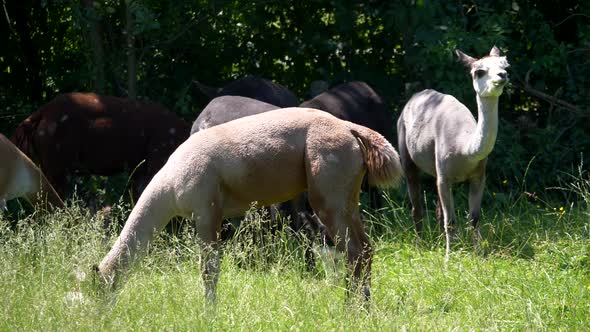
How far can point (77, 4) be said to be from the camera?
37.3 ft

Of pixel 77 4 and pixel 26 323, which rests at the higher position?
pixel 77 4

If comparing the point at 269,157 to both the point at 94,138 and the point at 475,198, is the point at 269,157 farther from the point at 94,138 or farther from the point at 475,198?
the point at 94,138

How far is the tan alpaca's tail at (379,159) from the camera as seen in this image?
6.94 meters

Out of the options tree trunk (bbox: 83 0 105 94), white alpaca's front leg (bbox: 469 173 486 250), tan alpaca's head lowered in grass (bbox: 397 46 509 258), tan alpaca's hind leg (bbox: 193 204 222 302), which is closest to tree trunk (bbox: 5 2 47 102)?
tree trunk (bbox: 83 0 105 94)

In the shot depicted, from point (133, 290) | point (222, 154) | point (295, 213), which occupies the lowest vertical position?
point (295, 213)

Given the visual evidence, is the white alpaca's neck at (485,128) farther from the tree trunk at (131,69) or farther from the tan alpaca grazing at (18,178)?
the tree trunk at (131,69)

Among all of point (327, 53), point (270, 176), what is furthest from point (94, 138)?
point (270, 176)

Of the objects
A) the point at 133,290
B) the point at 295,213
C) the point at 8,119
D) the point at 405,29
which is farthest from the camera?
the point at 8,119

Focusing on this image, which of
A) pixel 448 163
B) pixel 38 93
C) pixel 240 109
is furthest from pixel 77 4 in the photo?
pixel 448 163

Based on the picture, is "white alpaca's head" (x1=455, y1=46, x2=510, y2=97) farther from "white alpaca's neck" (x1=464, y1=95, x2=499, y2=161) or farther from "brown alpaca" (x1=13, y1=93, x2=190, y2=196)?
"brown alpaca" (x1=13, y1=93, x2=190, y2=196)

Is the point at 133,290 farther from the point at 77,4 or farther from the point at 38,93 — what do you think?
the point at 38,93

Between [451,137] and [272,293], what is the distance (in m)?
3.35

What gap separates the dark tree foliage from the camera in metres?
11.2

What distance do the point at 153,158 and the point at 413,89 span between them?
3365 millimetres
